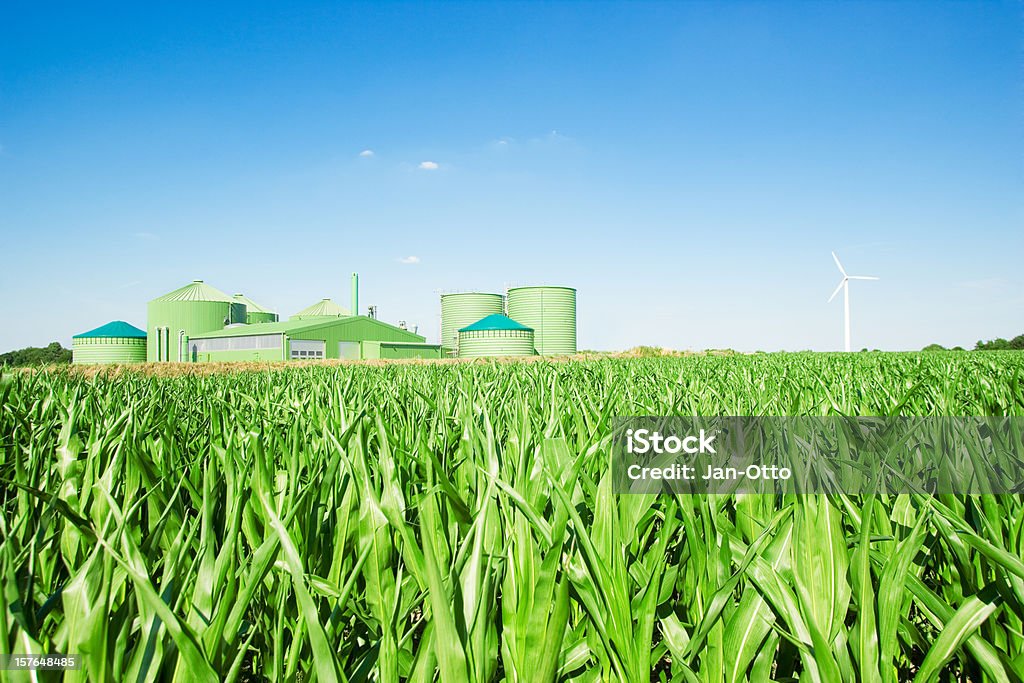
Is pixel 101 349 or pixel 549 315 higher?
pixel 549 315

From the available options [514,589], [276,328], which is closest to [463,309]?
[276,328]

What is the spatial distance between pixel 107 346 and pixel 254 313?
1220 cm

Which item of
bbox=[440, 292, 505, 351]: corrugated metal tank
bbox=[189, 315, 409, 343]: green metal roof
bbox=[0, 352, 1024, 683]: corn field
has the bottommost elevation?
bbox=[0, 352, 1024, 683]: corn field

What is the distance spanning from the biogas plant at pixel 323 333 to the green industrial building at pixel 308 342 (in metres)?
0.07

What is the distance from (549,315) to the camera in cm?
4191

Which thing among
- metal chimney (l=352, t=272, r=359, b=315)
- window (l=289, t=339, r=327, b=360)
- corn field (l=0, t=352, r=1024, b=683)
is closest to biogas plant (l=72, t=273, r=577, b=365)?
window (l=289, t=339, r=327, b=360)

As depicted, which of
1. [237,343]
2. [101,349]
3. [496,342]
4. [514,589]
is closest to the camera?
[514,589]

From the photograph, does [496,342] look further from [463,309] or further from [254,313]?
[254,313]

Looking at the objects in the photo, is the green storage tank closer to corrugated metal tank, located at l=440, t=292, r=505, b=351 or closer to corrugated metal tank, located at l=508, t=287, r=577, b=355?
corrugated metal tank, located at l=440, t=292, r=505, b=351

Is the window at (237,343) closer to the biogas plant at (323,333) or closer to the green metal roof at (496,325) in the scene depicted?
the biogas plant at (323,333)

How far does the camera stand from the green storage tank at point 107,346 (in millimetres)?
40438

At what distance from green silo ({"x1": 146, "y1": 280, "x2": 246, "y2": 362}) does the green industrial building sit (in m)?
1.21

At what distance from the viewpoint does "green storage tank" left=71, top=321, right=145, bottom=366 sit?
40.4 metres

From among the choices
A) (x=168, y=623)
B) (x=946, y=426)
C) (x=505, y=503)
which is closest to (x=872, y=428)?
(x=946, y=426)
